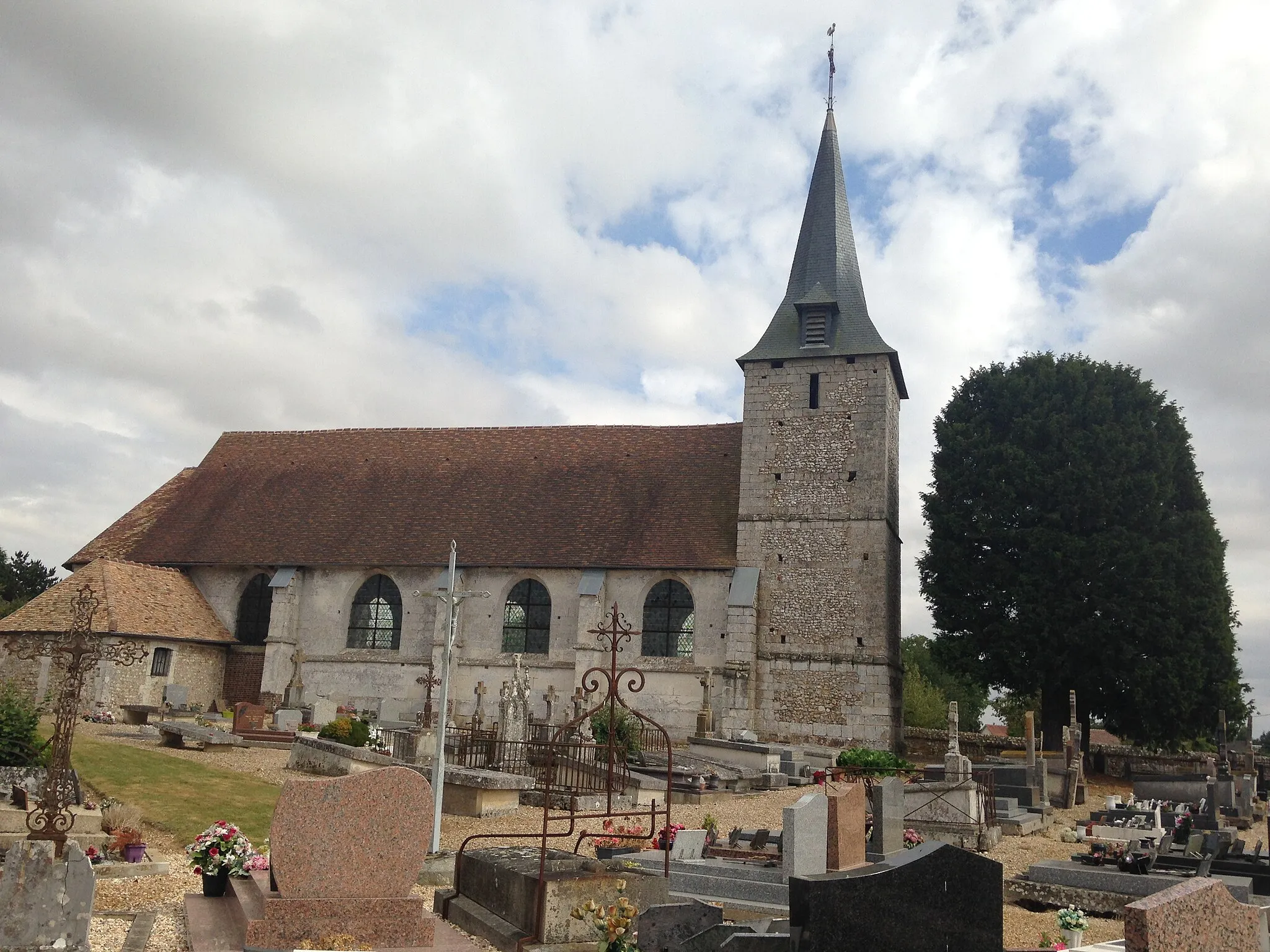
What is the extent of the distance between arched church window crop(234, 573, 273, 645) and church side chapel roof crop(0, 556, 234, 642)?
1.58 feet

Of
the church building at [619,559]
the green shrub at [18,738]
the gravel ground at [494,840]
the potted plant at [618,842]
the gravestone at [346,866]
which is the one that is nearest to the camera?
the gravestone at [346,866]

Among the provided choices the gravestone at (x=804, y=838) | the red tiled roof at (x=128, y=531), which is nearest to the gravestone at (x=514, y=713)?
the gravestone at (x=804, y=838)

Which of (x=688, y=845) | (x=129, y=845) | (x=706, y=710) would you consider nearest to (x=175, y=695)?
(x=706, y=710)

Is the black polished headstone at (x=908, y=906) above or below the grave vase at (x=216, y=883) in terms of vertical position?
above

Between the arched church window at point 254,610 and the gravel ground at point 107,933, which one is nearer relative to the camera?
the gravel ground at point 107,933

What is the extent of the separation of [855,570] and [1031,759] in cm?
766

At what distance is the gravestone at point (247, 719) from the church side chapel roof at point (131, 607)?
200 inches

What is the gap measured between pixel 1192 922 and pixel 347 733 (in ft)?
50.6

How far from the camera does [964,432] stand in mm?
27766

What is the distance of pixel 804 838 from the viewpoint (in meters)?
9.92

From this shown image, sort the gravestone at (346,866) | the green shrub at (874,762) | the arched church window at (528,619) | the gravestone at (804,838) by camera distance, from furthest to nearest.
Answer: the arched church window at (528,619) → the green shrub at (874,762) → the gravestone at (804,838) → the gravestone at (346,866)

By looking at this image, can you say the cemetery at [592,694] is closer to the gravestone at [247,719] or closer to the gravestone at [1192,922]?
the gravestone at [247,719]

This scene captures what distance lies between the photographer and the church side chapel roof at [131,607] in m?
25.4

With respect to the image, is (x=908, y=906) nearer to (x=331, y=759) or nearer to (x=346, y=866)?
(x=346, y=866)
